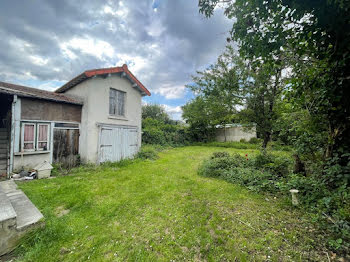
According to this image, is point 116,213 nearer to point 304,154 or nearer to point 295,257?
point 295,257

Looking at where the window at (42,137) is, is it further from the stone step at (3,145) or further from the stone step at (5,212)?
the stone step at (5,212)

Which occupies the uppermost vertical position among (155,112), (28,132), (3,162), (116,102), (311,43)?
(155,112)

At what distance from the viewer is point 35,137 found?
583 centimetres

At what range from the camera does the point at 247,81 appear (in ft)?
23.4

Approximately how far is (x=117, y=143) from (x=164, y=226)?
20.8 ft

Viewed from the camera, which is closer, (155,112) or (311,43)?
(311,43)

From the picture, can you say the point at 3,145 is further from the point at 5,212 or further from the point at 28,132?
the point at 5,212

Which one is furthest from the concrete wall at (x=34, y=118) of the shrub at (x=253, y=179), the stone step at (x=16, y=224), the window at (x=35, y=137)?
the shrub at (x=253, y=179)

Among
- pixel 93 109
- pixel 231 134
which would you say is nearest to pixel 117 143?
pixel 93 109

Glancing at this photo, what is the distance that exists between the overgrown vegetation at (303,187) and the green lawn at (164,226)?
30cm

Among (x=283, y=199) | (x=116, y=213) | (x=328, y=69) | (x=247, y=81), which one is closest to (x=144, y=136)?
(x=247, y=81)

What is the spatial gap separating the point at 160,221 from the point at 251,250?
1640mm

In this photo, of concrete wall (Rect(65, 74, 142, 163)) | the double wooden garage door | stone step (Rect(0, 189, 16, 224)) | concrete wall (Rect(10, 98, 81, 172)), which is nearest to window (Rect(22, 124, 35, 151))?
concrete wall (Rect(10, 98, 81, 172))

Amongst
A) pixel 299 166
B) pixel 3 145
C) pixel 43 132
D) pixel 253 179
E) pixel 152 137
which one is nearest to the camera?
pixel 299 166
